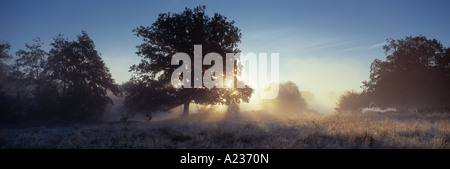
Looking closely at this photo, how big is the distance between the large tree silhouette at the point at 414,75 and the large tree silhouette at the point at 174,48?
26.1 m

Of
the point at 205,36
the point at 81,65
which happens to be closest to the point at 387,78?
the point at 205,36

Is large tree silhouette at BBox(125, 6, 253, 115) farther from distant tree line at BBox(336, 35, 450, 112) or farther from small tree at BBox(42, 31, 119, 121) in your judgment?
distant tree line at BBox(336, 35, 450, 112)

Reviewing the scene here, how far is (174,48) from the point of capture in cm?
2050

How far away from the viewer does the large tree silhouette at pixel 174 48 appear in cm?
1997

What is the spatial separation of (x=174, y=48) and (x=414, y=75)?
3397 centimetres

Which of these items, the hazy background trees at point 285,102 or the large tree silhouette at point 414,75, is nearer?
the large tree silhouette at point 414,75

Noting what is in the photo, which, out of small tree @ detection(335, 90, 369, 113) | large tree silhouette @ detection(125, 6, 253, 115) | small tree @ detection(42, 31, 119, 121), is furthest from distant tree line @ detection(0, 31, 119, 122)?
small tree @ detection(335, 90, 369, 113)

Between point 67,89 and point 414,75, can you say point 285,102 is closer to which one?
point 414,75

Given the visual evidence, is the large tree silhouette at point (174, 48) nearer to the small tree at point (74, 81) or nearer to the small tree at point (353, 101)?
the small tree at point (74, 81)

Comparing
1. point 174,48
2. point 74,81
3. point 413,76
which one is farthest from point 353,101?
point 74,81

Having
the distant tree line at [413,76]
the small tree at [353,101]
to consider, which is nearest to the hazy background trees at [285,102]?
the small tree at [353,101]

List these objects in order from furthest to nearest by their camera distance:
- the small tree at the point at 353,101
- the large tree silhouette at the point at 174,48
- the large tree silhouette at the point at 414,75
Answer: the small tree at the point at 353,101 → the large tree silhouette at the point at 414,75 → the large tree silhouette at the point at 174,48

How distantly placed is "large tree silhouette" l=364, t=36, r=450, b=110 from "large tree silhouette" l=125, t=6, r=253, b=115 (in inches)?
1027

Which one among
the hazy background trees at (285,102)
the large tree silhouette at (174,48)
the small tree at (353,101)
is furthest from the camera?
the hazy background trees at (285,102)
